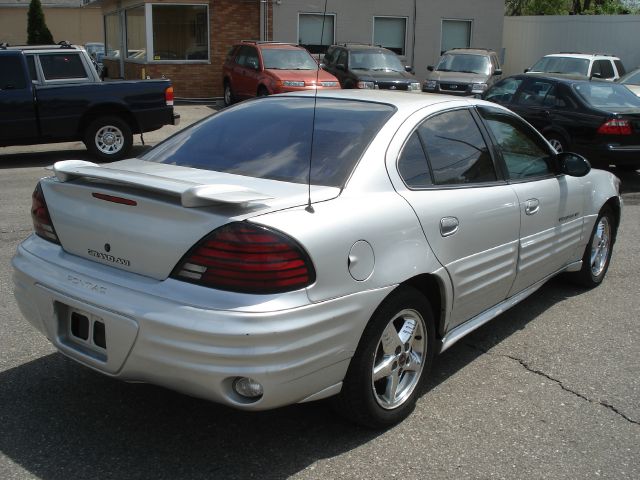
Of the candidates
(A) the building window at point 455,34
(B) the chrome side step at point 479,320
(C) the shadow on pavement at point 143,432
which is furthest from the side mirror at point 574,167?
(A) the building window at point 455,34

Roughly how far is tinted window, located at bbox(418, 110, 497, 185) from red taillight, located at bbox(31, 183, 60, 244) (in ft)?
6.37

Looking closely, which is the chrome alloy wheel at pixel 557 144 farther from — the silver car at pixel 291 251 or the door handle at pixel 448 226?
the door handle at pixel 448 226

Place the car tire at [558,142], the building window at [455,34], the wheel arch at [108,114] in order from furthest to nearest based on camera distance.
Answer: the building window at [455,34] < the wheel arch at [108,114] < the car tire at [558,142]

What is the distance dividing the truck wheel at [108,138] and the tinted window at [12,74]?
3.99ft

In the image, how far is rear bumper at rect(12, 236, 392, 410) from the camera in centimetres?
293

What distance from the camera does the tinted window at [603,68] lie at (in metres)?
19.1

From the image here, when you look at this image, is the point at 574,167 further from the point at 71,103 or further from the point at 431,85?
the point at 431,85

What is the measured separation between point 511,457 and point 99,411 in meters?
2.00

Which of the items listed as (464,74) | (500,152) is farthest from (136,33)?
(500,152)

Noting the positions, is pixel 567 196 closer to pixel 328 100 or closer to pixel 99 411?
pixel 328 100

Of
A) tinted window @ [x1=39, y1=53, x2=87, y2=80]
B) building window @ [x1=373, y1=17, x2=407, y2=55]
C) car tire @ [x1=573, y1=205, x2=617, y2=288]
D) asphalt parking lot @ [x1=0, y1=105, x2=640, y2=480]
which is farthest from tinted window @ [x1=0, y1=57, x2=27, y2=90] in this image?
building window @ [x1=373, y1=17, x2=407, y2=55]

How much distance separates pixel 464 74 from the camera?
774 inches

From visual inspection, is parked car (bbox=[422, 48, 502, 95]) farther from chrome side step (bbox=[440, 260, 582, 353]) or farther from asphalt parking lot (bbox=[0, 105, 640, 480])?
asphalt parking lot (bbox=[0, 105, 640, 480])

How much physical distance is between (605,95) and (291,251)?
9.68 meters
